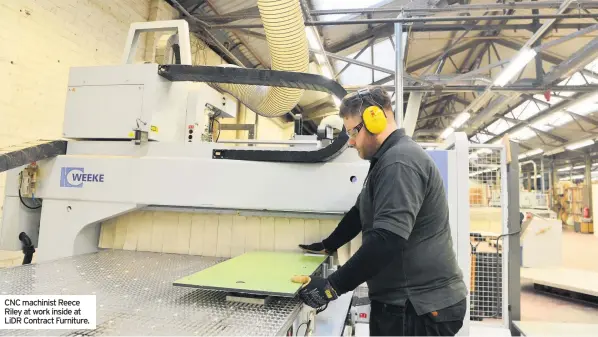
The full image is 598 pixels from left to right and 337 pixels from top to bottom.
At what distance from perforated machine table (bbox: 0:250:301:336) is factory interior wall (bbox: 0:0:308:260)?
1.47 m

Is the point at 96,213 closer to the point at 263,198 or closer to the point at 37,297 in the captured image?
the point at 37,297

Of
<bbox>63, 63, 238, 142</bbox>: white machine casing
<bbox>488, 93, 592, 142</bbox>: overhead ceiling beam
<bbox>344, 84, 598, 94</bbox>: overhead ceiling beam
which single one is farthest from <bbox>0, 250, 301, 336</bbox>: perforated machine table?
<bbox>488, 93, 592, 142</bbox>: overhead ceiling beam

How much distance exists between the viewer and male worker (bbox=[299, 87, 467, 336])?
95 cm

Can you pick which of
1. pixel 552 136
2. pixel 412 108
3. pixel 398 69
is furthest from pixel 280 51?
pixel 552 136

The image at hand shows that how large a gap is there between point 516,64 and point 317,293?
390 centimetres

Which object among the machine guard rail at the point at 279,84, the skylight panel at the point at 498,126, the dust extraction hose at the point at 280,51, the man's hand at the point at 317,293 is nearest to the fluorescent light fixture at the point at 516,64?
the dust extraction hose at the point at 280,51

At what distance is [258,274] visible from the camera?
3.43 ft

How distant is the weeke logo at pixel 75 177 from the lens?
1514 millimetres

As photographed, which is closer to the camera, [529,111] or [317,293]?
[317,293]

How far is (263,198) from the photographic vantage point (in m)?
1.41

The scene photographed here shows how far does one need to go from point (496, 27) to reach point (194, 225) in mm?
4071

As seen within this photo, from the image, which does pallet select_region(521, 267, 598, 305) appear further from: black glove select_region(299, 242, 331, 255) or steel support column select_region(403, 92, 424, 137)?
black glove select_region(299, 242, 331, 255)

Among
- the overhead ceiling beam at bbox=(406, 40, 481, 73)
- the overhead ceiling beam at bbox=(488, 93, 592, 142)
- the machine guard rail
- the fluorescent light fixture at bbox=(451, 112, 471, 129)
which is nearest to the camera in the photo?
the machine guard rail

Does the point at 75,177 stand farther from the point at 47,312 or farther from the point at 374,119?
the point at 374,119
